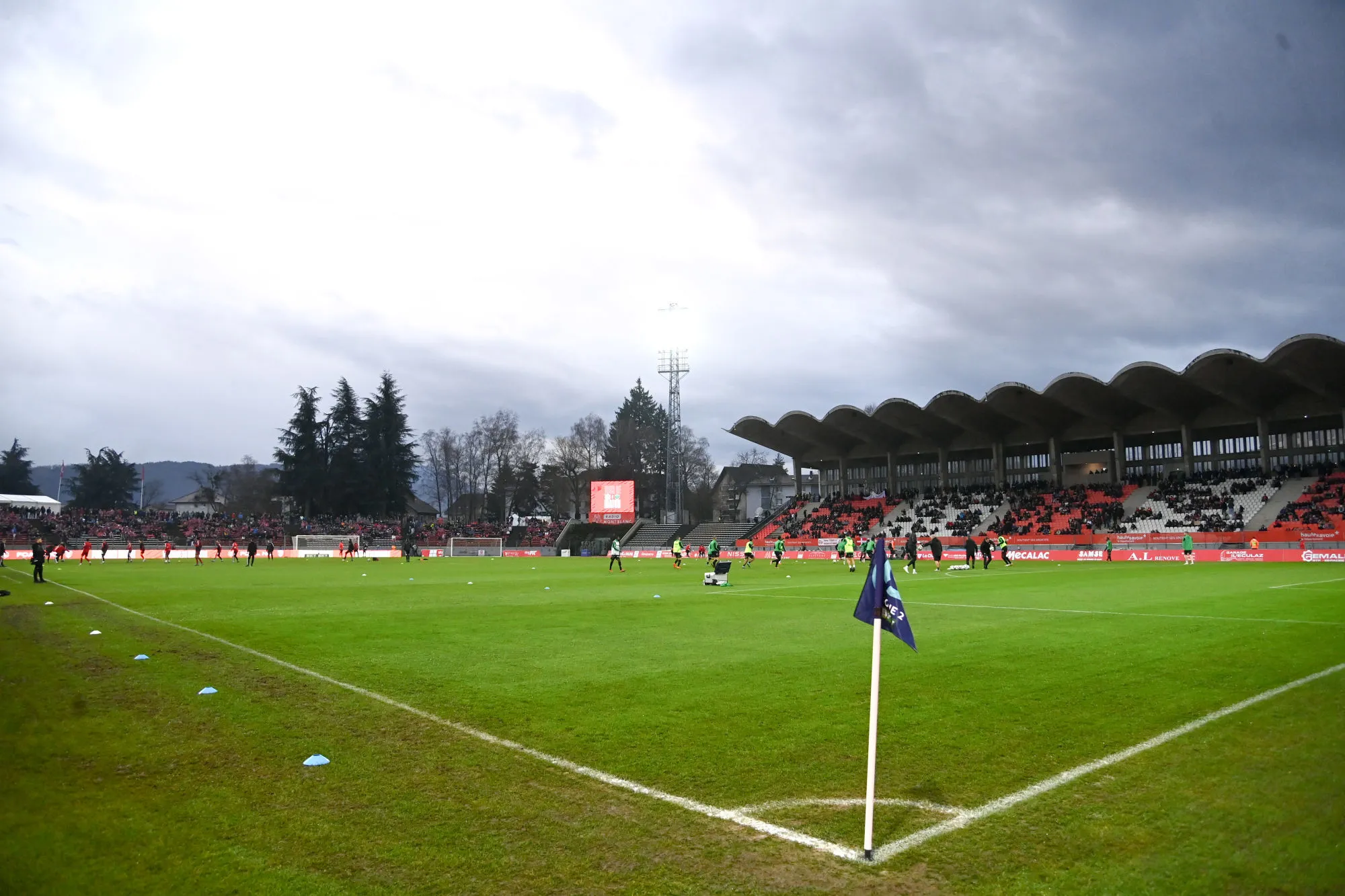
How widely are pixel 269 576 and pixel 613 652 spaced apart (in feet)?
88.2

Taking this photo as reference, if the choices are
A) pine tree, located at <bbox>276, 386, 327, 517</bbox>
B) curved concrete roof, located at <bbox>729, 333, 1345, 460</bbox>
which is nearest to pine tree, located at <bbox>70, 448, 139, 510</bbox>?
pine tree, located at <bbox>276, 386, 327, 517</bbox>

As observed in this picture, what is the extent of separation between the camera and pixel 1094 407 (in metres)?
57.4

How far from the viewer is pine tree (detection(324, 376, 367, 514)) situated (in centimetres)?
9250

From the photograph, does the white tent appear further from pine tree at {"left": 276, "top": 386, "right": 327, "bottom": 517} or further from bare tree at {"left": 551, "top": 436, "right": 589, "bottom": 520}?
bare tree at {"left": 551, "top": 436, "right": 589, "bottom": 520}

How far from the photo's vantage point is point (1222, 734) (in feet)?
23.3

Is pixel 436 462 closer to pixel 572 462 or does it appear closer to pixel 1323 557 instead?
pixel 572 462

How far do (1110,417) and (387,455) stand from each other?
75.2 m

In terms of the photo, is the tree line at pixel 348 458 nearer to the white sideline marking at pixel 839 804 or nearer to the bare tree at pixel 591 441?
the bare tree at pixel 591 441

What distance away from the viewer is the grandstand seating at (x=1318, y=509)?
144 ft

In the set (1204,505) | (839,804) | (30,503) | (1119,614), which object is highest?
(30,503)

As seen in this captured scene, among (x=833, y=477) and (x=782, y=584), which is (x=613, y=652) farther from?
(x=833, y=477)

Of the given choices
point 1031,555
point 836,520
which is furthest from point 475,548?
point 1031,555

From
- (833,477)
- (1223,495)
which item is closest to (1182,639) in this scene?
(1223,495)

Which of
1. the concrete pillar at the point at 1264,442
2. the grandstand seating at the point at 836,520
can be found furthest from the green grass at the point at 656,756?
the grandstand seating at the point at 836,520
